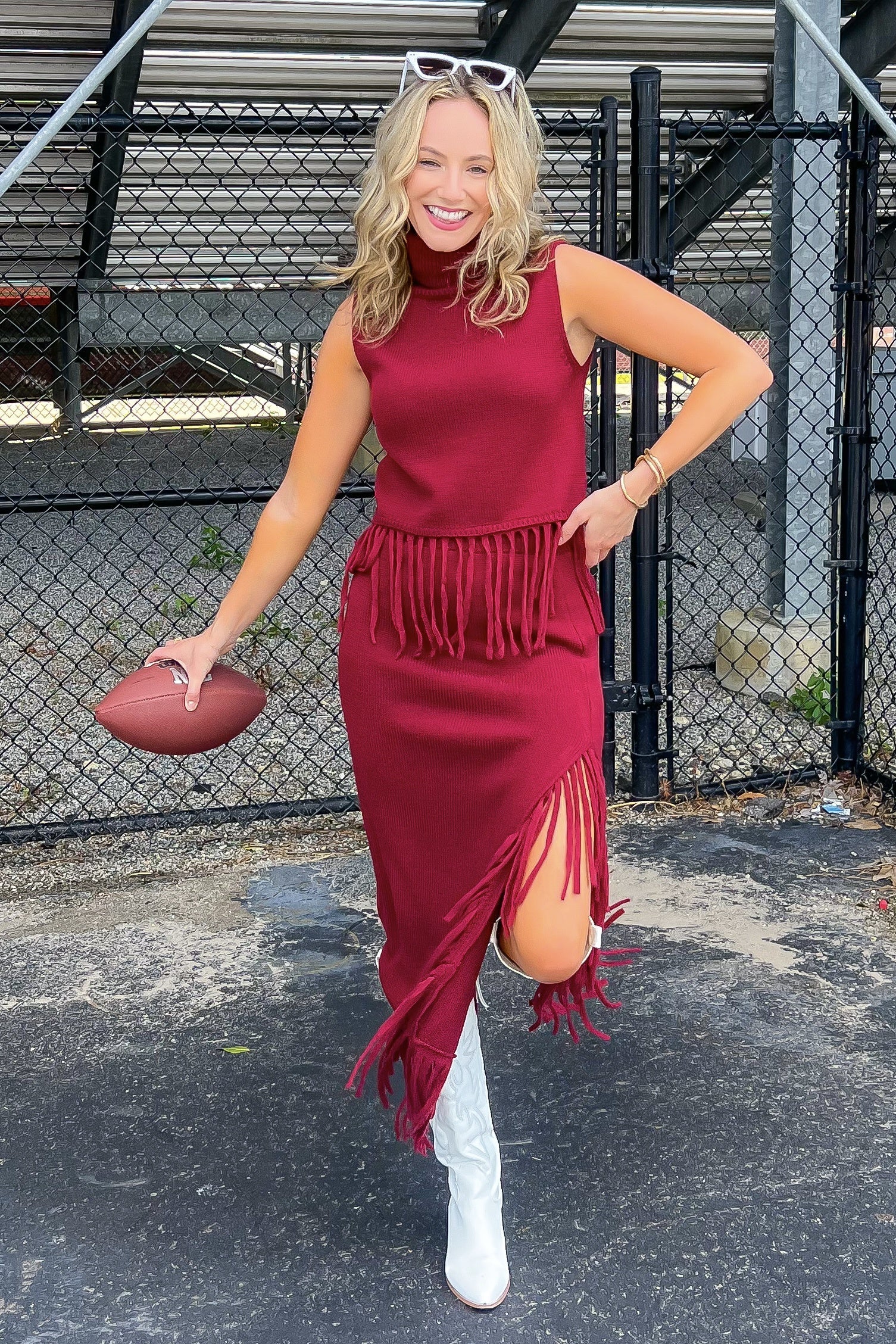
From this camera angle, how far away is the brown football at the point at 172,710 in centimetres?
228

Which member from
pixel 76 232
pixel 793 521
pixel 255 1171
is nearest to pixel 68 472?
pixel 76 232

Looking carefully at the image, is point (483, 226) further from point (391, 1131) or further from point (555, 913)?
point (391, 1131)

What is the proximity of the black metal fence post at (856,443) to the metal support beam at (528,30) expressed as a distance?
A: 12.1 ft

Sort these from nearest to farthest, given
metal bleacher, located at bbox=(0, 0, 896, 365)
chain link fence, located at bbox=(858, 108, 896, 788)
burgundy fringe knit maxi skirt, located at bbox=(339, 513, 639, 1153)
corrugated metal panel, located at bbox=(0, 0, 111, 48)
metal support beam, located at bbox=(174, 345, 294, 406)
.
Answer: burgundy fringe knit maxi skirt, located at bbox=(339, 513, 639, 1153)
chain link fence, located at bbox=(858, 108, 896, 788)
corrugated metal panel, located at bbox=(0, 0, 111, 48)
metal bleacher, located at bbox=(0, 0, 896, 365)
metal support beam, located at bbox=(174, 345, 294, 406)

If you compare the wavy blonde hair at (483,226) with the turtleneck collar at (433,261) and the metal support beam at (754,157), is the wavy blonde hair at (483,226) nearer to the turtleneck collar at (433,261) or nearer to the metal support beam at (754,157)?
the turtleneck collar at (433,261)

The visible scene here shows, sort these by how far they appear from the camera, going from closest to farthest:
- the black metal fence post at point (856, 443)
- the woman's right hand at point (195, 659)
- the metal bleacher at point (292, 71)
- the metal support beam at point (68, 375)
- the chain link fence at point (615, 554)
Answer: the woman's right hand at point (195, 659) < the chain link fence at point (615, 554) < the black metal fence post at point (856, 443) < the metal bleacher at point (292, 71) < the metal support beam at point (68, 375)

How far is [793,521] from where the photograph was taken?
4.98 m

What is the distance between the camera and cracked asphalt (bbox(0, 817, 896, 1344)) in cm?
210

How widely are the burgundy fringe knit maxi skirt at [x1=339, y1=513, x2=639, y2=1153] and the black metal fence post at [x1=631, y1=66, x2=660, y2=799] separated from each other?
1.77 metres

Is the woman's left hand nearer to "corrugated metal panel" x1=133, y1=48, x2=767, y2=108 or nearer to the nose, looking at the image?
the nose

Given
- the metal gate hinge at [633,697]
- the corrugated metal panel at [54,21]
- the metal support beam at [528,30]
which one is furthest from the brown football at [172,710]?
the corrugated metal panel at [54,21]

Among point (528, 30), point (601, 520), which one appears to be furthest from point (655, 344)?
point (528, 30)

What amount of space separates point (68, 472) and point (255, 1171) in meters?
11.5

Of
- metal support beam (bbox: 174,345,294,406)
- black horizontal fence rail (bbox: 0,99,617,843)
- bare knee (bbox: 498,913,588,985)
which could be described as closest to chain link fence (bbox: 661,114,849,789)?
black horizontal fence rail (bbox: 0,99,617,843)
